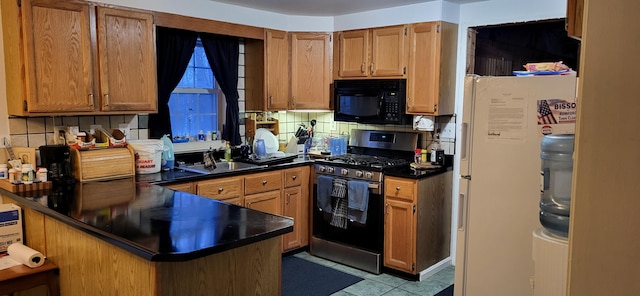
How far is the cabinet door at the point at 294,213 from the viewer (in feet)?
14.1

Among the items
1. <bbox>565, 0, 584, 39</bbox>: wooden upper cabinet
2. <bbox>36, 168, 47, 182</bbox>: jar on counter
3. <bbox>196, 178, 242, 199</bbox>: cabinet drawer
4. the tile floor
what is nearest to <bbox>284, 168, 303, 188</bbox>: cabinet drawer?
<bbox>196, 178, 242, 199</bbox>: cabinet drawer

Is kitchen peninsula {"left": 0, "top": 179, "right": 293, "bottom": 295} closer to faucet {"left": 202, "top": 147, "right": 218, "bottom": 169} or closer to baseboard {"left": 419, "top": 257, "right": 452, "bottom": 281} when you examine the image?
faucet {"left": 202, "top": 147, "right": 218, "bottom": 169}

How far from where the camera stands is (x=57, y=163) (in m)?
3.14

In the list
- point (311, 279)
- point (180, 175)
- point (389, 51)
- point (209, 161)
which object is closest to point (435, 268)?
point (311, 279)

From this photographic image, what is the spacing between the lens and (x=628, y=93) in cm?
117

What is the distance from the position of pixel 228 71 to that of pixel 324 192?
1.43 meters

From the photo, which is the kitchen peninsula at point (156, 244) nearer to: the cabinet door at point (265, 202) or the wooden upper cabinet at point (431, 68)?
the cabinet door at point (265, 202)

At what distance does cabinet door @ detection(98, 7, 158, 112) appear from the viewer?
3.33 metres

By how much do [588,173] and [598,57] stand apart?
29 centimetres

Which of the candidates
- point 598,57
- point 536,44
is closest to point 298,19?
point 536,44

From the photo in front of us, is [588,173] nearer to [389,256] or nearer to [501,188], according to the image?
[501,188]

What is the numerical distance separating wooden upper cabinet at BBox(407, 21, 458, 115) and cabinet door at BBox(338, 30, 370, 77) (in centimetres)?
46

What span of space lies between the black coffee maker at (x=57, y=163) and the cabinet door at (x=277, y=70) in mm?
1854

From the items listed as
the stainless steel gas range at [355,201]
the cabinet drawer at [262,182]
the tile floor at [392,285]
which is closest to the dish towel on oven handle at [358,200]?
the stainless steel gas range at [355,201]
